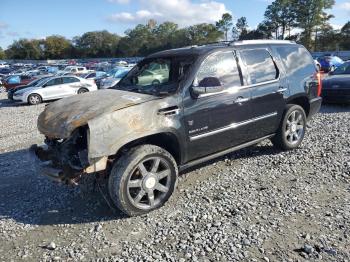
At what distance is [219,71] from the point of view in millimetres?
5070

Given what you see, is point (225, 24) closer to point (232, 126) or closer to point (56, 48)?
point (56, 48)

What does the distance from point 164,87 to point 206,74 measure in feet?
1.96

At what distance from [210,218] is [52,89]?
17.5m

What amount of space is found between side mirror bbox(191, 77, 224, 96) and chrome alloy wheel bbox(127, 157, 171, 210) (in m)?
1.01

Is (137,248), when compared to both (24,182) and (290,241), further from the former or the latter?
(24,182)

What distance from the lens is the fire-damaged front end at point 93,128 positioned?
157 inches

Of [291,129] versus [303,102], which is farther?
[303,102]

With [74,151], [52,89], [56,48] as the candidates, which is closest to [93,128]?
[74,151]

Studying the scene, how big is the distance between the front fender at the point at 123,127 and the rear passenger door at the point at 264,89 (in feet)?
5.29

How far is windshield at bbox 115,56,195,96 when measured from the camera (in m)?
4.89

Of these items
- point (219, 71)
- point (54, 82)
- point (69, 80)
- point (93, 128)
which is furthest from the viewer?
point (69, 80)

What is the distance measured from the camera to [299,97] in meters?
6.42

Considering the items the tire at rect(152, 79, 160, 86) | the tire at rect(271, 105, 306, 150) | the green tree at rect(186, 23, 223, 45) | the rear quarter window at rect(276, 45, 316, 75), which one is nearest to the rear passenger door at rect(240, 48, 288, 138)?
the tire at rect(271, 105, 306, 150)

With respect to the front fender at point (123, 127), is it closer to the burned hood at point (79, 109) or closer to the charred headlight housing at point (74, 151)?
the burned hood at point (79, 109)
